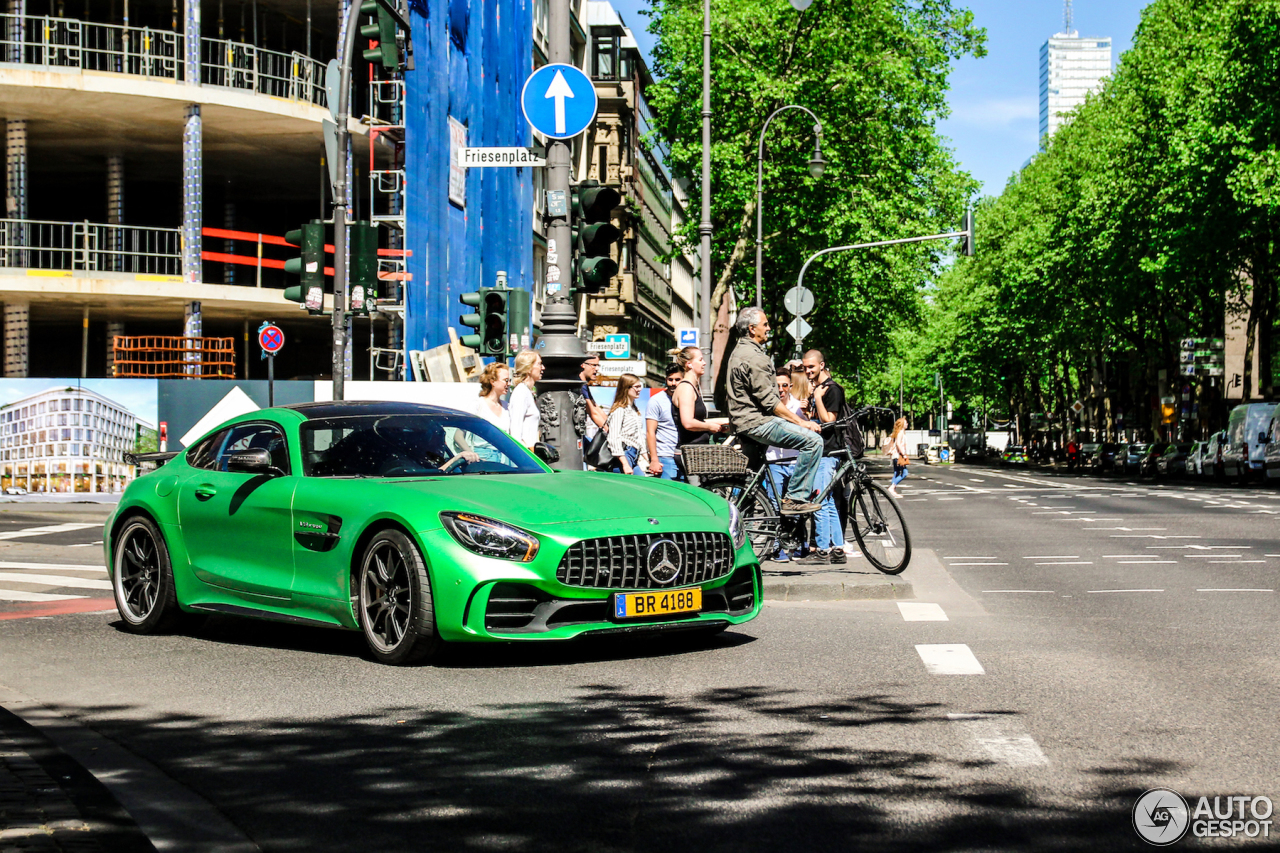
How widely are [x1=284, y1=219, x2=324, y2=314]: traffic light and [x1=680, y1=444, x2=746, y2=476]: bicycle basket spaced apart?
251 inches

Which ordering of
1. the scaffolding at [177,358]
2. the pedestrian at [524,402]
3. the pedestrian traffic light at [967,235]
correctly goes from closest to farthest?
the pedestrian at [524,402] < the scaffolding at [177,358] < the pedestrian traffic light at [967,235]

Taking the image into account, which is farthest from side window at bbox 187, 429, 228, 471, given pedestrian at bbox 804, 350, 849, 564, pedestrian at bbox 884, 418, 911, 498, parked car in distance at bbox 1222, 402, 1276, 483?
parked car in distance at bbox 1222, 402, 1276, 483

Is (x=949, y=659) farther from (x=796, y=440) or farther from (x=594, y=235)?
(x=594, y=235)

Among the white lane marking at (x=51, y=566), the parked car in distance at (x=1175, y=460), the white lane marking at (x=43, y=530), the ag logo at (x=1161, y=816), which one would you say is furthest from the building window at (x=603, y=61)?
the ag logo at (x=1161, y=816)

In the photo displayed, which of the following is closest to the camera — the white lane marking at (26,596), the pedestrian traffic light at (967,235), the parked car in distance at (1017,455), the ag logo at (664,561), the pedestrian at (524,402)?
the ag logo at (664,561)

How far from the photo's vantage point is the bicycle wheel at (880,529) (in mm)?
11328

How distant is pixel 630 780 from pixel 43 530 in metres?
16.1

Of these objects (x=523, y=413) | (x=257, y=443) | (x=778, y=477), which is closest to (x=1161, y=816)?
(x=257, y=443)

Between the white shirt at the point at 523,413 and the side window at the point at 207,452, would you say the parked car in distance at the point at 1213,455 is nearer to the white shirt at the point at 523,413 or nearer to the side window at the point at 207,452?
the white shirt at the point at 523,413

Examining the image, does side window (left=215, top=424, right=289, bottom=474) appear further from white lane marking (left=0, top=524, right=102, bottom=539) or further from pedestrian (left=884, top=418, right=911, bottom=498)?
white lane marking (left=0, top=524, right=102, bottom=539)

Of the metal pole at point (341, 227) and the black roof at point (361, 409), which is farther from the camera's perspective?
the metal pole at point (341, 227)

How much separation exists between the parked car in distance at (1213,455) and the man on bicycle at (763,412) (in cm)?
3827

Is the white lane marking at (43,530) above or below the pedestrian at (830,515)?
below

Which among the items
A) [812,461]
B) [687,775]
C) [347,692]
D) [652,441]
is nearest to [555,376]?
[652,441]
